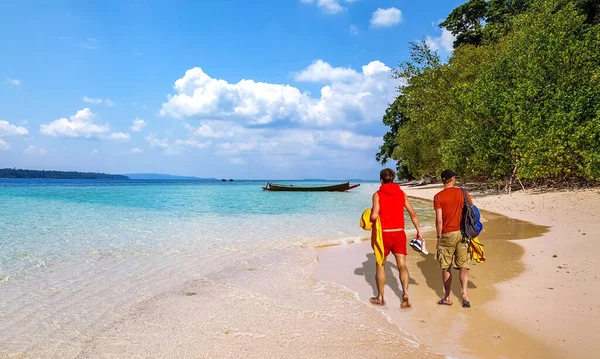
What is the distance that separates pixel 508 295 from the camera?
21.3 ft

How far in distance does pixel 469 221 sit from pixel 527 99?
2087 cm

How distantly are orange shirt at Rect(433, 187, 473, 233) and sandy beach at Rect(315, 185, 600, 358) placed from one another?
118 cm

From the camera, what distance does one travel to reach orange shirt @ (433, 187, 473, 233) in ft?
20.0

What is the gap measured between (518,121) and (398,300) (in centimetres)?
2009

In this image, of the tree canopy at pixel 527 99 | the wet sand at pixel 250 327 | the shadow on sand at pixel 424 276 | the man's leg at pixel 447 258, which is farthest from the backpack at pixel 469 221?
the tree canopy at pixel 527 99

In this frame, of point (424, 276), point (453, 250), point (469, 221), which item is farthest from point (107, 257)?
point (469, 221)

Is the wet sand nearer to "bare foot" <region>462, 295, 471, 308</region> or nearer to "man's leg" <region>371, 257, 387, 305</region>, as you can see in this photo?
"man's leg" <region>371, 257, 387, 305</region>

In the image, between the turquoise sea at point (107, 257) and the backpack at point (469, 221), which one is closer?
the backpack at point (469, 221)

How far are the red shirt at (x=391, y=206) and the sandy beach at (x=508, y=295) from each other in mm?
1265

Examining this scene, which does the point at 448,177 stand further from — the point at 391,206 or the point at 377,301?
the point at 377,301

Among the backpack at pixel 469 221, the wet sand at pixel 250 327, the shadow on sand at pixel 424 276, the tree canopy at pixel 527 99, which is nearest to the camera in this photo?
the wet sand at pixel 250 327

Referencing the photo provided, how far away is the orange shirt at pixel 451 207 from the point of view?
6090 millimetres

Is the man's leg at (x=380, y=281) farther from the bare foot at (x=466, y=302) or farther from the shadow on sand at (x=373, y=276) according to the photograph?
the bare foot at (x=466, y=302)

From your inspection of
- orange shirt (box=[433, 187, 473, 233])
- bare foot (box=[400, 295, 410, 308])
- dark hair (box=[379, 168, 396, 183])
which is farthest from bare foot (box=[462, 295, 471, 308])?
dark hair (box=[379, 168, 396, 183])
